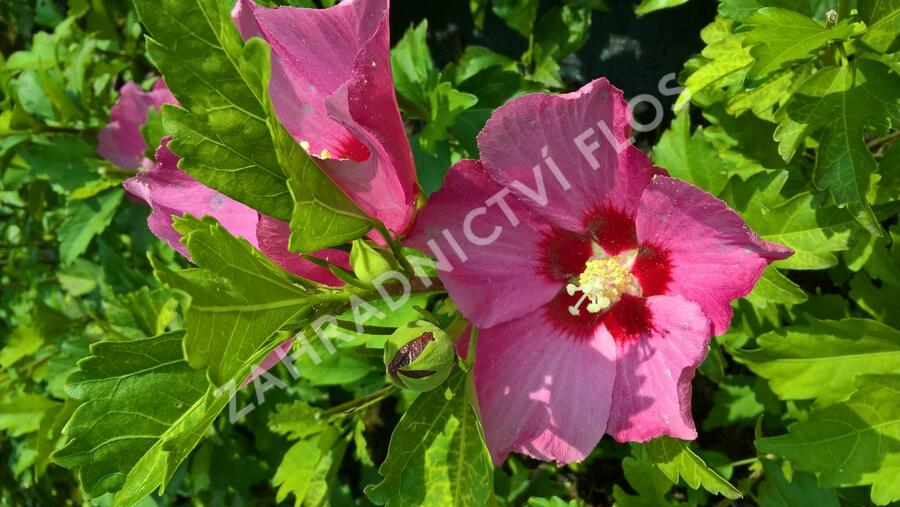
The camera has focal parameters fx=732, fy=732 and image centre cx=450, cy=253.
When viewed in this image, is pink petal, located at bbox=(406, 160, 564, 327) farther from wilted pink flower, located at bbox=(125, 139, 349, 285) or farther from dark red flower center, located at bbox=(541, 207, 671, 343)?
wilted pink flower, located at bbox=(125, 139, 349, 285)

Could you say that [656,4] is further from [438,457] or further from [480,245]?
[438,457]

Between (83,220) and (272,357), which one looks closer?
(272,357)

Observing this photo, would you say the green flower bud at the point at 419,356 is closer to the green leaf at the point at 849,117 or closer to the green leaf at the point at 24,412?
the green leaf at the point at 849,117

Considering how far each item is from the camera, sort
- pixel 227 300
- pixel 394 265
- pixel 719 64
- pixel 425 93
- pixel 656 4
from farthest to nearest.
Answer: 1. pixel 425 93
2. pixel 656 4
3. pixel 719 64
4. pixel 394 265
5. pixel 227 300

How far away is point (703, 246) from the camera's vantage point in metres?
1.16

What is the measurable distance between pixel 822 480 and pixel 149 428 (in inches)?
49.4

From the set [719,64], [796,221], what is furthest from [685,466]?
[719,64]

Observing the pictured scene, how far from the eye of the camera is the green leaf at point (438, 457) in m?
1.31

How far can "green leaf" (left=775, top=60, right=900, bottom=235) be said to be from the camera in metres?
1.36

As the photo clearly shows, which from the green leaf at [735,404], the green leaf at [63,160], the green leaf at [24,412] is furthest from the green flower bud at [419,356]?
the green leaf at [63,160]

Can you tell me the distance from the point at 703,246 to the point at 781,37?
45cm

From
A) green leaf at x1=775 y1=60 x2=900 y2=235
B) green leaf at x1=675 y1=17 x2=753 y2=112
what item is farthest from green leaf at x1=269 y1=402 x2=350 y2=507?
green leaf at x1=775 y1=60 x2=900 y2=235

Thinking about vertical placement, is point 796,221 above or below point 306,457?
above

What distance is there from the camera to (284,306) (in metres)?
1.08
